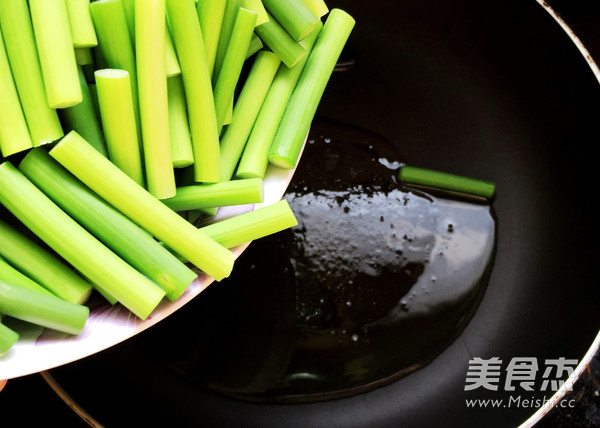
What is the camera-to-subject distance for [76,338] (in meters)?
0.73

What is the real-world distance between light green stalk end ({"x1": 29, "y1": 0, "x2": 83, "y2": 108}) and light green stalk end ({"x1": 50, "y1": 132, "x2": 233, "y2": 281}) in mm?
48

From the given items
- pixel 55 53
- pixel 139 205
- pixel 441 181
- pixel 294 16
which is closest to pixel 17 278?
pixel 139 205

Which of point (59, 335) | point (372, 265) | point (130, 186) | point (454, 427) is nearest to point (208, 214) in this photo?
point (130, 186)

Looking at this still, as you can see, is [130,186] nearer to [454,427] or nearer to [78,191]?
[78,191]

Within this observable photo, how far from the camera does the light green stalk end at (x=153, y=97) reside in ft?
2.34

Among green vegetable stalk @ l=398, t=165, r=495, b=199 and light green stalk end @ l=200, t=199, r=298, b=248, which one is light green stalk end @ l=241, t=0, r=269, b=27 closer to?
light green stalk end @ l=200, t=199, r=298, b=248

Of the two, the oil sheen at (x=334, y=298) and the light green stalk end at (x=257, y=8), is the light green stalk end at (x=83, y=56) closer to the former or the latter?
the light green stalk end at (x=257, y=8)

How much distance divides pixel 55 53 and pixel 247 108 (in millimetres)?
265

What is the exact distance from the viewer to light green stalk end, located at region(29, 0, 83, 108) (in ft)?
2.25

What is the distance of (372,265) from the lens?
1.07 metres

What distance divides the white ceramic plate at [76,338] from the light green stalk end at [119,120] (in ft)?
0.56

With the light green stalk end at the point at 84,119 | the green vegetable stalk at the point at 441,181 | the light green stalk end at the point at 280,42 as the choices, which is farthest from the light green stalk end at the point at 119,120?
the green vegetable stalk at the point at 441,181

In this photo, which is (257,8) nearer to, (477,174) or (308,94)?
(308,94)

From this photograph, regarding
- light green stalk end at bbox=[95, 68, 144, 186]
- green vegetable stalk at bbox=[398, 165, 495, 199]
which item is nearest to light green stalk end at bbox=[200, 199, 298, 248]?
light green stalk end at bbox=[95, 68, 144, 186]
